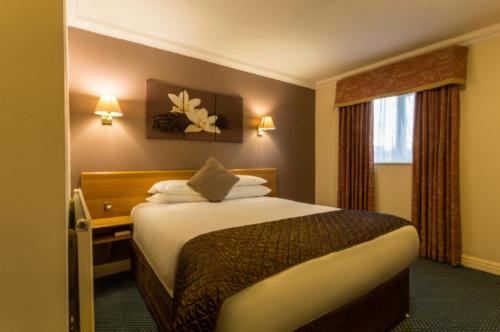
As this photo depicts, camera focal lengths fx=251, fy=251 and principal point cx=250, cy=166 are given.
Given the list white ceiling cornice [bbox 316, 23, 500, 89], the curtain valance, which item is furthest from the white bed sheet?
white ceiling cornice [bbox 316, 23, 500, 89]

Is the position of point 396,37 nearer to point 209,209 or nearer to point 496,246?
point 496,246

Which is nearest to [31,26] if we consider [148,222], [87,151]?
[148,222]

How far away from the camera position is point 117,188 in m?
2.56

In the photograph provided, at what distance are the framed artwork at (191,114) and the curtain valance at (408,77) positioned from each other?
5.51 feet

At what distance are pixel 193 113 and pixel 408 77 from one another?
2.69 meters

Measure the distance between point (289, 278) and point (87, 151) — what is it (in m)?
2.33

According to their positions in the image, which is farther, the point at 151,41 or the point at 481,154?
the point at 151,41

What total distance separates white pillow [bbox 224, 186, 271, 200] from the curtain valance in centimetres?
195

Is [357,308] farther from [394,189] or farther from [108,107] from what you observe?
[108,107]

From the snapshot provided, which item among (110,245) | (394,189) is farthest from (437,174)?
(110,245)

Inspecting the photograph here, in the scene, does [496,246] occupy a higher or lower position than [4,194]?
lower

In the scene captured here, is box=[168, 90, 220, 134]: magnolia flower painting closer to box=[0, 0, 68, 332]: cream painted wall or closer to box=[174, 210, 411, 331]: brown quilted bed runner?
box=[174, 210, 411, 331]: brown quilted bed runner

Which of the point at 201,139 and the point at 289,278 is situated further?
the point at 201,139

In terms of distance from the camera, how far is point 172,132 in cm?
295
